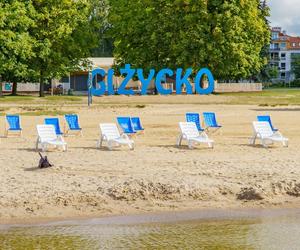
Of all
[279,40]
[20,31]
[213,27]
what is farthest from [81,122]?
[279,40]

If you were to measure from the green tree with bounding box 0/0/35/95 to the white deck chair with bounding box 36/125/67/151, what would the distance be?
34.6 metres

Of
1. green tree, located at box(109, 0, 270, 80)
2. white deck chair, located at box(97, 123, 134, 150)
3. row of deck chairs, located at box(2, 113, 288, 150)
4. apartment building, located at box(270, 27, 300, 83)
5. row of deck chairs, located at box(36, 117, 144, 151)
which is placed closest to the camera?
row of deck chairs, located at box(36, 117, 144, 151)

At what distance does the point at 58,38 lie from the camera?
60.4 meters

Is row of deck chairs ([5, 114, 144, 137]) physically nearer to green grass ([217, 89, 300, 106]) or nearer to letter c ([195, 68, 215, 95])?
green grass ([217, 89, 300, 106])

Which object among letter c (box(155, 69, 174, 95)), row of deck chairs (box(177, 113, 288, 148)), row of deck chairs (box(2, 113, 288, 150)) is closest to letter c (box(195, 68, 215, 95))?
letter c (box(155, 69, 174, 95))

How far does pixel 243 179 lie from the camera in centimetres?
1508

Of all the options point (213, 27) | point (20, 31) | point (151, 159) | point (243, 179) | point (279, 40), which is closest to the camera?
point (243, 179)

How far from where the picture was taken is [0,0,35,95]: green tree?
54031 millimetres

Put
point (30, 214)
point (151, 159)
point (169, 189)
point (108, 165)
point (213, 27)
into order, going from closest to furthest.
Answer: point (30, 214)
point (169, 189)
point (108, 165)
point (151, 159)
point (213, 27)

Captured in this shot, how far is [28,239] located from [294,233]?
4.30 metres

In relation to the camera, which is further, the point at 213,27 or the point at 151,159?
the point at 213,27

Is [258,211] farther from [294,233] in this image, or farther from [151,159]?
[151,159]

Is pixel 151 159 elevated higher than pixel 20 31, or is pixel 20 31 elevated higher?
pixel 20 31

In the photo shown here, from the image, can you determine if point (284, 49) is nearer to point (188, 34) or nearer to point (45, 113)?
point (188, 34)
